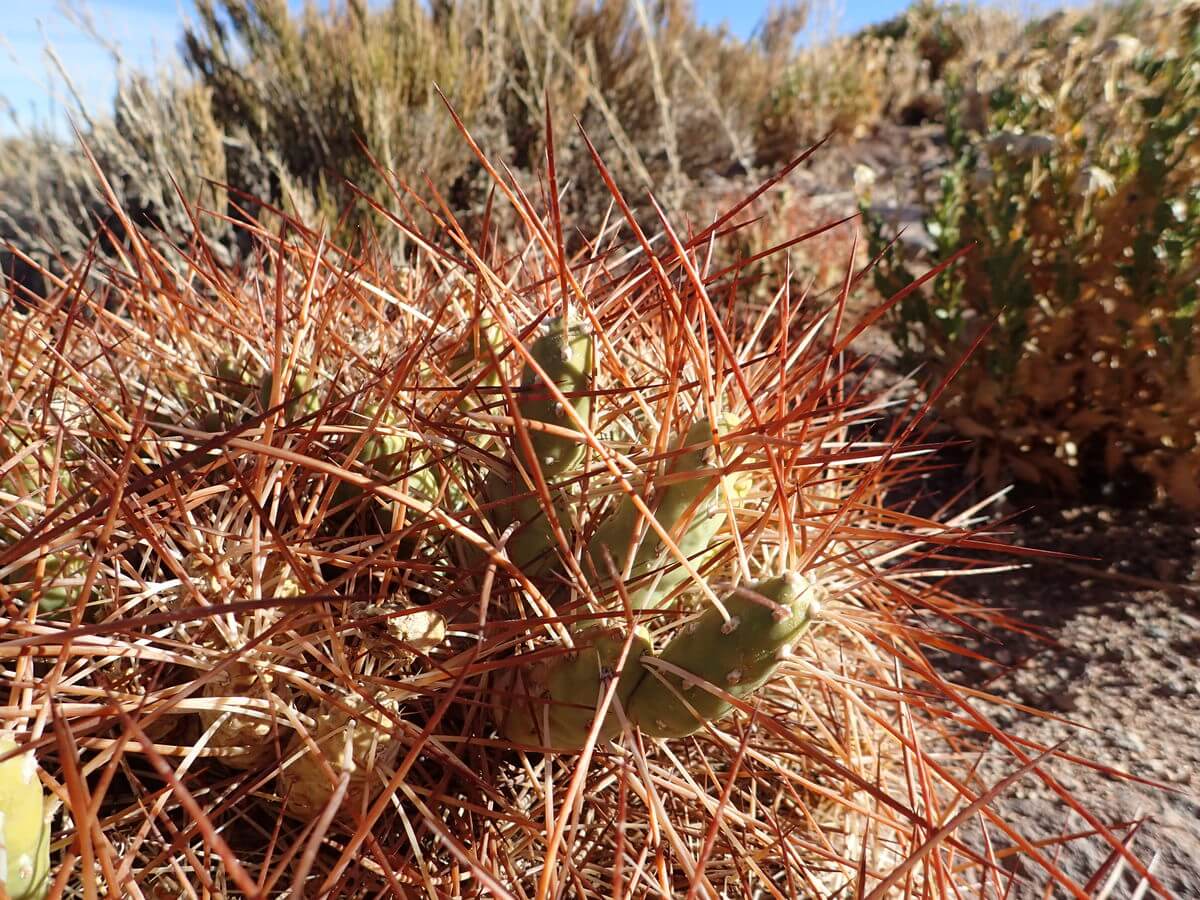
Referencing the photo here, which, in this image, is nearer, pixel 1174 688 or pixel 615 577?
pixel 615 577

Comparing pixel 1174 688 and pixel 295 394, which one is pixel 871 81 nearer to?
pixel 1174 688

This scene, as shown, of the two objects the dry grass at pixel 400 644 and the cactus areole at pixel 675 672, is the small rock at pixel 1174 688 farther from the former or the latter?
the cactus areole at pixel 675 672

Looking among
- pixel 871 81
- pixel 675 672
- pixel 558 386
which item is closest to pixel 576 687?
pixel 675 672

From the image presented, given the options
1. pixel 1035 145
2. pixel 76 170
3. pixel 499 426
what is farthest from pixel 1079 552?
pixel 76 170

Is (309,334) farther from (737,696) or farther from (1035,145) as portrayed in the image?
(1035,145)

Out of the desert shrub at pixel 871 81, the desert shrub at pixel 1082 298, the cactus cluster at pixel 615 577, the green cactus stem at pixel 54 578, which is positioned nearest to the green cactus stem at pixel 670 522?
the cactus cluster at pixel 615 577

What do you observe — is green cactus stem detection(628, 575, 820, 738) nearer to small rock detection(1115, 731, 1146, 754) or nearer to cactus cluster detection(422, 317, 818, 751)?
cactus cluster detection(422, 317, 818, 751)
